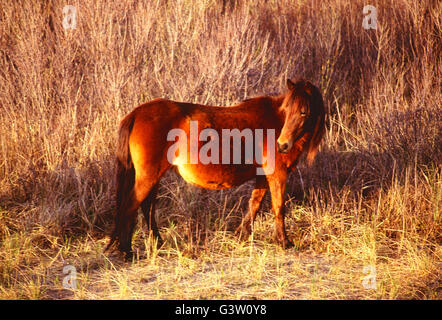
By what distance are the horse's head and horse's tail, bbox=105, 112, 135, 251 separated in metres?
1.40

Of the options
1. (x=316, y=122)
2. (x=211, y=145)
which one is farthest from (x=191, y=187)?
(x=316, y=122)

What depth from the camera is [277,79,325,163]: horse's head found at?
4.23 meters

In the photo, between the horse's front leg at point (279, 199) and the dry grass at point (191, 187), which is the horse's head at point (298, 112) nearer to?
the horse's front leg at point (279, 199)

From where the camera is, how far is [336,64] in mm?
7773

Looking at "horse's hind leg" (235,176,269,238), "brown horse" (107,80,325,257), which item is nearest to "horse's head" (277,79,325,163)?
"brown horse" (107,80,325,257)

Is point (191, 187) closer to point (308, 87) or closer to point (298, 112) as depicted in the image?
point (298, 112)

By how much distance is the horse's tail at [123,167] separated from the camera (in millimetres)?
4117

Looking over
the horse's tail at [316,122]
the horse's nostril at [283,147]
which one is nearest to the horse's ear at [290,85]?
the horse's tail at [316,122]

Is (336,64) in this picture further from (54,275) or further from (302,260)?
(54,275)

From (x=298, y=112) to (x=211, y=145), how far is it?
2.88ft

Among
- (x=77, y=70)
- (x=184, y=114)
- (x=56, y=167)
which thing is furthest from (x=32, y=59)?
(x=184, y=114)

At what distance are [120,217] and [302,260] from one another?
A: 1.76m

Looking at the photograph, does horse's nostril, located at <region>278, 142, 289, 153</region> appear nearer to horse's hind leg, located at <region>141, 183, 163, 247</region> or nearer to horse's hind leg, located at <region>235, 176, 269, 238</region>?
horse's hind leg, located at <region>235, 176, 269, 238</region>

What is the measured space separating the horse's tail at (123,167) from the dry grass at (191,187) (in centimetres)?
47
